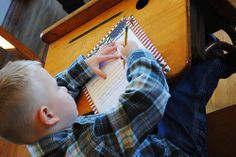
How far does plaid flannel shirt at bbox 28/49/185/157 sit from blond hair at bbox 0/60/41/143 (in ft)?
0.20

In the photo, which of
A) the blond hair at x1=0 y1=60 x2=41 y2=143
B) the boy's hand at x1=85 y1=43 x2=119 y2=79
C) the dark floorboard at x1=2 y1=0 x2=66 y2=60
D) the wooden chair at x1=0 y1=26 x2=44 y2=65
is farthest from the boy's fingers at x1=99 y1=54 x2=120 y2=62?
the dark floorboard at x1=2 y1=0 x2=66 y2=60

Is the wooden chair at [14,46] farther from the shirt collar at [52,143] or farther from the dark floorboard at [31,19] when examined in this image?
the shirt collar at [52,143]

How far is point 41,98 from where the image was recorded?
762mm

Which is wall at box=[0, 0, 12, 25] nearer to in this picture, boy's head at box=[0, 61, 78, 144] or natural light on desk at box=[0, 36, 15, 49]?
natural light on desk at box=[0, 36, 15, 49]

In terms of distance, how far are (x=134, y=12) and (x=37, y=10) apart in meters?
2.19

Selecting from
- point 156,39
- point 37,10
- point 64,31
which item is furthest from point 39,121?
point 37,10

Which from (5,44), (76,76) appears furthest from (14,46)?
(76,76)

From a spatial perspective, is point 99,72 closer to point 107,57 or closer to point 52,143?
point 107,57

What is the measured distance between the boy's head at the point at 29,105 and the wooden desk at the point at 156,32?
0.61ft

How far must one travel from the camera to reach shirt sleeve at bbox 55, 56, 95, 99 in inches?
39.7

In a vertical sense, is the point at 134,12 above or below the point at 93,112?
above

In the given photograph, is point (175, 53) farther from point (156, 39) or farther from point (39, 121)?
point (39, 121)

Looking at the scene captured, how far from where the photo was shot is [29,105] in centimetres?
74

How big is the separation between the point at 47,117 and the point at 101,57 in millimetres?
270
